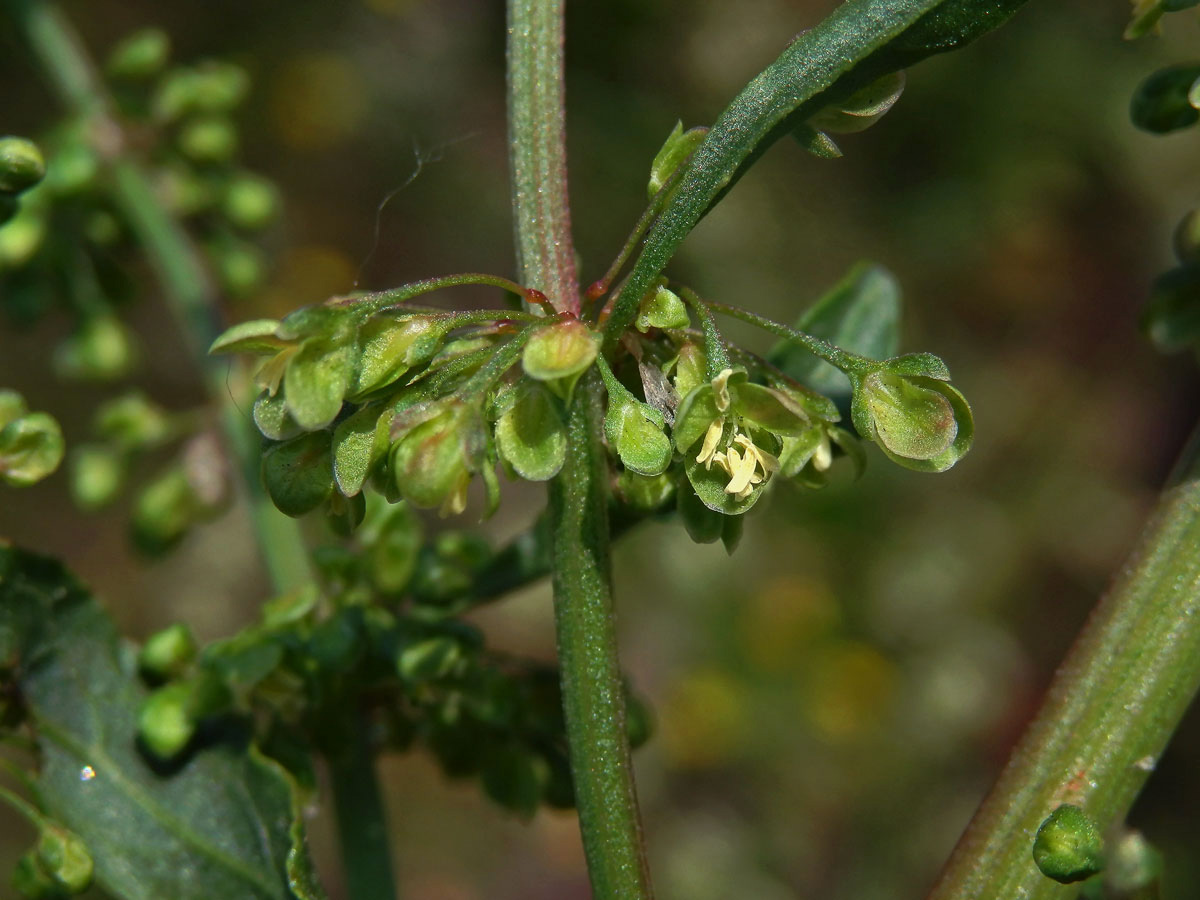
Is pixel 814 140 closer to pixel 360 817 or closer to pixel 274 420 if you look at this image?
pixel 274 420

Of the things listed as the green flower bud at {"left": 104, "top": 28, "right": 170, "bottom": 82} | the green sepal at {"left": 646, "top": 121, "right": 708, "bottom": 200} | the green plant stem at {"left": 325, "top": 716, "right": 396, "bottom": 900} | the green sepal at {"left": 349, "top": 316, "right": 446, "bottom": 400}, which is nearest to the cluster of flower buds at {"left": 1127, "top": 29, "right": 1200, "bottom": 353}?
the green sepal at {"left": 646, "top": 121, "right": 708, "bottom": 200}

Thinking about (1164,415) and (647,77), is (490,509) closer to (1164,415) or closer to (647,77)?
(647,77)

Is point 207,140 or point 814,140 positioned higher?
point 207,140

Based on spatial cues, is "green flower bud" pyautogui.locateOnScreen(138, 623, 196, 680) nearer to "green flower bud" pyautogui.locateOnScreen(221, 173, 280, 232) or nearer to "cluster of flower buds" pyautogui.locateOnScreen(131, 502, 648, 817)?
"cluster of flower buds" pyautogui.locateOnScreen(131, 502, 648, 817)

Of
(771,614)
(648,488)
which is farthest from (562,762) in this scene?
(771,614)

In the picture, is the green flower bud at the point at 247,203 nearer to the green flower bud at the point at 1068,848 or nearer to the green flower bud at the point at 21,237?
the green flower bud at the point at 21,237

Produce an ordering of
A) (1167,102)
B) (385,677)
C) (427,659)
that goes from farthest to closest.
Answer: (385,677)
(427,659)
(1167,102)

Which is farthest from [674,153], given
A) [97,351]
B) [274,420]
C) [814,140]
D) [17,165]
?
[97,351]
